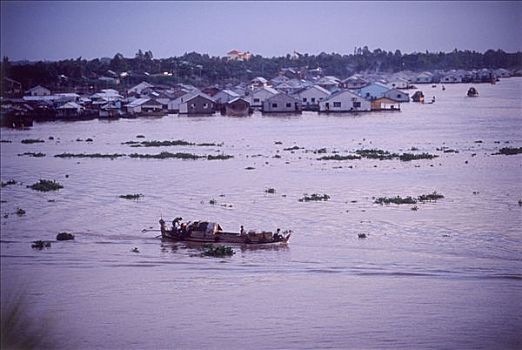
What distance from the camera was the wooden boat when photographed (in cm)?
461

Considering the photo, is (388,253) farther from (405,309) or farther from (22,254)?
(22,254)

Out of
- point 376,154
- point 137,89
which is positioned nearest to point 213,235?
point 376,154

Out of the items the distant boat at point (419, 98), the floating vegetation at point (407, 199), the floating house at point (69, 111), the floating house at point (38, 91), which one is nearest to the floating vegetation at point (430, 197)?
the floating vegetation at point (407, 199)

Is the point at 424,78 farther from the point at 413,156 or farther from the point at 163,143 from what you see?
the point at 413,156

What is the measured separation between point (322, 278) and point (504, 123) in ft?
19.8

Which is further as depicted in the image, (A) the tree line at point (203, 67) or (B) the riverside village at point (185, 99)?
(A) the tree line at point (203, 67)

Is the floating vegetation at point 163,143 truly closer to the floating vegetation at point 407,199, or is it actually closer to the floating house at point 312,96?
the floating vegetation at point 407,199

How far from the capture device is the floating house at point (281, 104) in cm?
1712

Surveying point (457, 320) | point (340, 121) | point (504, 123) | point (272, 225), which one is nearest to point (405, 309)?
point (457, 320)

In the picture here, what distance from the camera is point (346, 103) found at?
16.7m

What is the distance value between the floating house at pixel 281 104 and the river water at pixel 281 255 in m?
7.98

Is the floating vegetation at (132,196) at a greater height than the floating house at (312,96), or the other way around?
the floating house at (312,96)

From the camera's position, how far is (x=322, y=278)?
154 inches

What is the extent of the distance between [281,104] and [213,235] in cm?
1266
